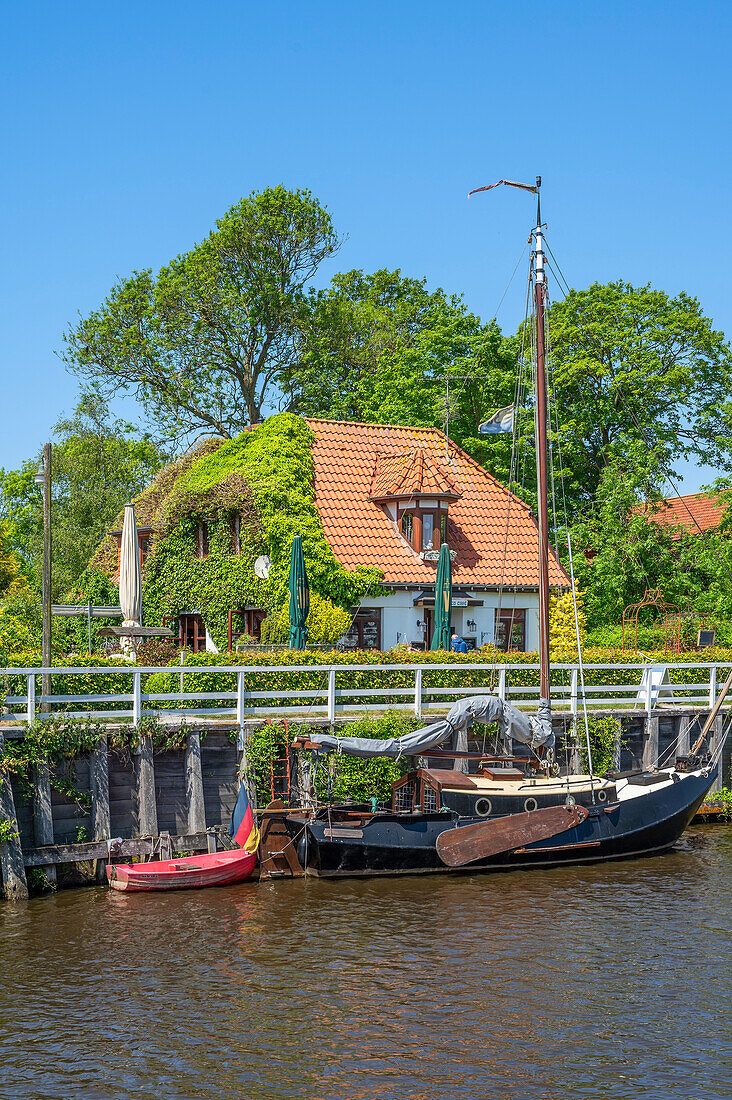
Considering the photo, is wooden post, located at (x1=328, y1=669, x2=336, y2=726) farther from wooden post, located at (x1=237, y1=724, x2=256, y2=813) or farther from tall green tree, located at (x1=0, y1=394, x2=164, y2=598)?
tall green tree, located at (x1=0, y1=394, x2=164, y2=598)

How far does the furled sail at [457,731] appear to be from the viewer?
19.9 meters

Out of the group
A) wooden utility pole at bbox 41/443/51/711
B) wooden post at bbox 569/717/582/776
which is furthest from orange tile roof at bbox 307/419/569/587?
wooden utility pole at bbox 41/443/51/711

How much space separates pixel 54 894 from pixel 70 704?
127 inches

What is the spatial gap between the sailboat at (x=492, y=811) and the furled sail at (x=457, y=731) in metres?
0.02

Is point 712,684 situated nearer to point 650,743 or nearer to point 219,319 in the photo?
point 650,743

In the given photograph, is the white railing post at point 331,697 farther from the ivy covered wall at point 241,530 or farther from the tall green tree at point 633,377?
the tall green tree at point 633,377

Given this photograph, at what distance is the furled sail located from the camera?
784 inches

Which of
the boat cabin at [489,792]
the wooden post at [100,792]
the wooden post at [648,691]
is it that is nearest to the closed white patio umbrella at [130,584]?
the wooden post at [100,792]

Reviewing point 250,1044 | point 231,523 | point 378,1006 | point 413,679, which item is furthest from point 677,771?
point 231,523

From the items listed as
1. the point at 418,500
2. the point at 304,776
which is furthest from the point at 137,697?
the point at 418,500

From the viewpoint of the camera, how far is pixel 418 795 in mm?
19922

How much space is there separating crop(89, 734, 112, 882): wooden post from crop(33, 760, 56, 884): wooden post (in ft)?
2.63

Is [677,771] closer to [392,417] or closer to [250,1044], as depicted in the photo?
[250,1044]

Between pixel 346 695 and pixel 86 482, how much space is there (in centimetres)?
3289
